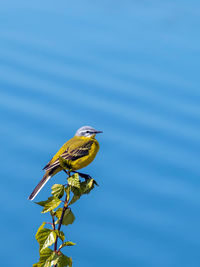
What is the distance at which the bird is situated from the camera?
9.53ft

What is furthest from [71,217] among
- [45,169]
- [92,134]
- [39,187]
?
[92,134]

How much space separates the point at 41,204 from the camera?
1.90m

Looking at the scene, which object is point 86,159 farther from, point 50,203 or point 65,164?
point 50,203

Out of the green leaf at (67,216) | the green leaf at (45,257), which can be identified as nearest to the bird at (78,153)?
the green leaf at (67,216)

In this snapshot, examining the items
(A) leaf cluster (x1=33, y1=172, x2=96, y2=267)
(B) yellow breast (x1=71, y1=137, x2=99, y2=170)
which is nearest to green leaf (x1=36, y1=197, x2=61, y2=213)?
(A) leaf cluster (x1=33, y1=172, x2=96, y2=267)

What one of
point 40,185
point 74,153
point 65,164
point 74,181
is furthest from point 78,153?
point 74,181

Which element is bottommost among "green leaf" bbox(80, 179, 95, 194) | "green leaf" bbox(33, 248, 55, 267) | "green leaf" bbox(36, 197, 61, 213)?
"green leaf" bbox(33, 248, 55, 267)

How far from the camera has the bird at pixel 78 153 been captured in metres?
2.91

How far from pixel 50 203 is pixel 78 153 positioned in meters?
1.08

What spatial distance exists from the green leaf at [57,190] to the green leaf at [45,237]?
0.19 m

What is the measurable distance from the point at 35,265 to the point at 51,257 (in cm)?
10

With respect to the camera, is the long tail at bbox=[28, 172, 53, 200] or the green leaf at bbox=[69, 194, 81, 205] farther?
the long tail at bbox=[28, 172, 53, 200]

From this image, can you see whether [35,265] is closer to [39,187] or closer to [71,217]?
[71,217]

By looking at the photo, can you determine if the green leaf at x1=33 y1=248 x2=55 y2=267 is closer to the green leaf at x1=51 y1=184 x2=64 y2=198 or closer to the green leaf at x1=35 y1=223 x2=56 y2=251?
the green leaf at x1=35 y1=223 x2=56 y2=251
